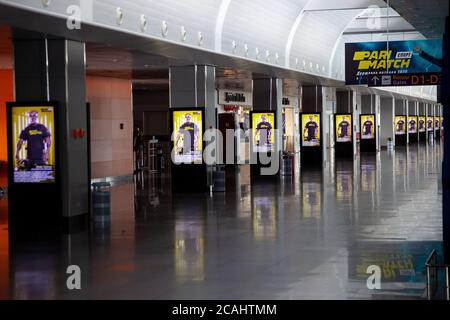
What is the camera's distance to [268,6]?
3069 cm

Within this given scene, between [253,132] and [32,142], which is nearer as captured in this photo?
[32,142]

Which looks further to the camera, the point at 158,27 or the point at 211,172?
the point at 211,172

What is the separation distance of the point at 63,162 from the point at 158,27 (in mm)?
4680

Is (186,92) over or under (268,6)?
under

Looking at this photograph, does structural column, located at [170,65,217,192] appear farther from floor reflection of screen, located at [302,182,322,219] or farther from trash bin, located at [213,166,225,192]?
floor reflection of screen, located at [302,182,322,219]

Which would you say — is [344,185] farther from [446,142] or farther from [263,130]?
[446,142]

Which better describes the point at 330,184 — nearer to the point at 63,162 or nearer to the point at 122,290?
the point at 63,162

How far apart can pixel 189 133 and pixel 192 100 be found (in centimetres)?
122

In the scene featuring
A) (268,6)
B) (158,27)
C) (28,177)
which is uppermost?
(268,6)

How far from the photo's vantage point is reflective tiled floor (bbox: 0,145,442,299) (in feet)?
38.2

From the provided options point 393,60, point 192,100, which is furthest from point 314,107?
point 192,100

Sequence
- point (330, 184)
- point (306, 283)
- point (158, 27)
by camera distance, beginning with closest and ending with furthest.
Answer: point (306, 283) < point (158, 27) < point (330, 184)

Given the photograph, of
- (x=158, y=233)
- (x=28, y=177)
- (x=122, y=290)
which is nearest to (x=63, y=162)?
(x=28, y=177)

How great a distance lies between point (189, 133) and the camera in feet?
93.5
